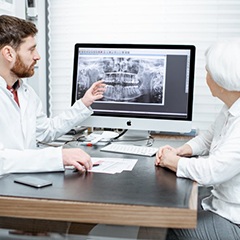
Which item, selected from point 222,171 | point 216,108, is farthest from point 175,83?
point 222,171

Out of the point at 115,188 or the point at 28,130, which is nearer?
the point at 115,188

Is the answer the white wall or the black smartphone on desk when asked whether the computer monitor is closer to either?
the white wall

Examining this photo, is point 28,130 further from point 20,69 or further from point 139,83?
point 139,83

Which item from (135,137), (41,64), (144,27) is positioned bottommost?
(135,137)

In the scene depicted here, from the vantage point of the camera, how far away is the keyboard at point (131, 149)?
1756 mm

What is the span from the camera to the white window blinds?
8.13 ft

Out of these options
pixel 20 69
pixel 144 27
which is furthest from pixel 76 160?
pixel 144 27

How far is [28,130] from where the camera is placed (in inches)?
73.0

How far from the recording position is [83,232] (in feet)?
4.00

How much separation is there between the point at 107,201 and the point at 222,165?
1.42 feet

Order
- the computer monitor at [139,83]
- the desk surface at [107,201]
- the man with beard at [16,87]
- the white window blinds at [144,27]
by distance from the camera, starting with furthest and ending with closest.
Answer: the white window blinds at [144,27], the computer monitor at [139,83], the man with beard at [16,87], the desk surface at [107,201]

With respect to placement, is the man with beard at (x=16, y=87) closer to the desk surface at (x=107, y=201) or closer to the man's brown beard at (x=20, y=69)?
the man's brown beard at (x=20, y=69)

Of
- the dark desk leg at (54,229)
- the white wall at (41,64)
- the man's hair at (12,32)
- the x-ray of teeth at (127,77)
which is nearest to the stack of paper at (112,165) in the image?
the dark desk leg at (54,229)

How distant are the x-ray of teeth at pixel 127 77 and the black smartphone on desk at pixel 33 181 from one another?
94 cm
